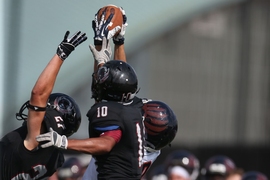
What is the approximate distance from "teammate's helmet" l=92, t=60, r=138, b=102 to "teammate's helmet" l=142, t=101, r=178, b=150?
1.01ft

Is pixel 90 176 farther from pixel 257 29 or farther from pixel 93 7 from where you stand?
pixel 257 29

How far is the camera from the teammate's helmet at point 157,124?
392cm

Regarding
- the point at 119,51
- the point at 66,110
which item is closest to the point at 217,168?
the point at 119,51

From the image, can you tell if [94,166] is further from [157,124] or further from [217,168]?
[217,168]

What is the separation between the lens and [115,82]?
11.7ft

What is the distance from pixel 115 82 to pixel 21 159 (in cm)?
62

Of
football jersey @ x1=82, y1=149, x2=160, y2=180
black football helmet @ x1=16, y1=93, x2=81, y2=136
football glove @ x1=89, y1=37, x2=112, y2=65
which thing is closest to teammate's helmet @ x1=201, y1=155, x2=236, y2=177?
football jersey @ x1=82, y1=149, x2=160, y2=180

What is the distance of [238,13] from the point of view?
1402 centimetres

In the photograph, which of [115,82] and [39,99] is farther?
[115,82]

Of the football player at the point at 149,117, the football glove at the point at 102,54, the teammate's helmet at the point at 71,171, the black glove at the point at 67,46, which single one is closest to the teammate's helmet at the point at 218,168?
the teammate's helmet at the point at 71,171

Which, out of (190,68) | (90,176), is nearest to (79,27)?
(90,176)

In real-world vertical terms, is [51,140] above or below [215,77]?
above

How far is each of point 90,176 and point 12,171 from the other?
20.8 inches

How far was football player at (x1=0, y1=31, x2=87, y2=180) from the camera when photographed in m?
3.45
